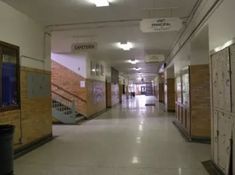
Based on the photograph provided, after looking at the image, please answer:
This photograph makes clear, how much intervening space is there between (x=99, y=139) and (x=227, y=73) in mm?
4849

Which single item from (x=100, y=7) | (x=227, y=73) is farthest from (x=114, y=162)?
(x=100, y=7)

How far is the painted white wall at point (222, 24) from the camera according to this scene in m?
4.06

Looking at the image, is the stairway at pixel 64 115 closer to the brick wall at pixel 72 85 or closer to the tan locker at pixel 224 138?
the brick wall at pixel 72 85

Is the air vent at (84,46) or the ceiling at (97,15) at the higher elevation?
the ceiling at (97,15)

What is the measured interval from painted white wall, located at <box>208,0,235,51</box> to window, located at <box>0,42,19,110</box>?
4.30 meters

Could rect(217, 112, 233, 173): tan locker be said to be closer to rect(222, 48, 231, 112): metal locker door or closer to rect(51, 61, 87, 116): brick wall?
rect(222, 48, 231, 112): metal locker door

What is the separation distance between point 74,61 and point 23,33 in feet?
23.0

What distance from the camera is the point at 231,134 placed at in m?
4.13

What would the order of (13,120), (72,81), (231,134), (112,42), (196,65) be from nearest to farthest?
(231,134) → (13,120) → (196,65) → (112,42) → (72,81)

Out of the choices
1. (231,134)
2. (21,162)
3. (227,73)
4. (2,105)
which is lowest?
(21,162)

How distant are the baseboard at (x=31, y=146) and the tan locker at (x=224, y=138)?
427 centimetres

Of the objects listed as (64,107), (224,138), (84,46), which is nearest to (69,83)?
(64,107)

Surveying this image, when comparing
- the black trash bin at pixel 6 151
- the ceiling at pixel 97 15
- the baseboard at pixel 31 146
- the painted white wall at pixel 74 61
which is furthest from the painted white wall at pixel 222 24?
the painted white wall at pixel 74 61

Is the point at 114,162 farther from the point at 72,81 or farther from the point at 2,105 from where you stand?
the point at 72,81
